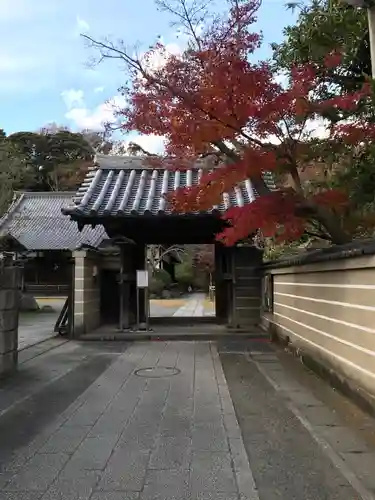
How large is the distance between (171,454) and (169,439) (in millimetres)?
424

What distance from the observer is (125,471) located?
13.1 ft

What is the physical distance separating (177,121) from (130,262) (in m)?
5.89

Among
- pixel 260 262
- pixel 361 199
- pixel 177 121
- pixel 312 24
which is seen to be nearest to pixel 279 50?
pixel 312 24

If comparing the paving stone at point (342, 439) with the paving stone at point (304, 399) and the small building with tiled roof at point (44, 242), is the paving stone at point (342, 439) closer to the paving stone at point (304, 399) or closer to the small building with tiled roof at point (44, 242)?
the paving stone at point (304, 399)

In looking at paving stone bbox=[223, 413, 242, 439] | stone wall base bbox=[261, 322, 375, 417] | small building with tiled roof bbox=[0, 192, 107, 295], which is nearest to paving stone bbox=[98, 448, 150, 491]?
paving stone bbox=[223, 413, 242, 439]

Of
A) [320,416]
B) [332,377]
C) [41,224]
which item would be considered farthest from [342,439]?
[41,224]

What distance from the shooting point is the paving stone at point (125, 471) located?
369cm

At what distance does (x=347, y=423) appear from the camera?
5301mm

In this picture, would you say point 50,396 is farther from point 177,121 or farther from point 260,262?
point 260,262

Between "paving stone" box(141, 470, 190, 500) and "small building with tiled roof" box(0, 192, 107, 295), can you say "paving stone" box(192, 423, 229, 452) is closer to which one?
"paving stone" box(141, 470, 190, 500)

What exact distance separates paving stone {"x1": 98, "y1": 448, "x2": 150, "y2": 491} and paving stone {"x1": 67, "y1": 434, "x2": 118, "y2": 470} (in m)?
0.09

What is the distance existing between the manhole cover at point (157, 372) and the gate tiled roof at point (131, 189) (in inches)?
197

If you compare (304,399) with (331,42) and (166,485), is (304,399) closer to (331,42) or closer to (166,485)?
(166,485)

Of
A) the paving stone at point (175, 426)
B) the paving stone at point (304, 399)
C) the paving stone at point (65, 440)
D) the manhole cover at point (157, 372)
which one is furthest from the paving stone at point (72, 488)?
the manhole cover at point (157, 372)
